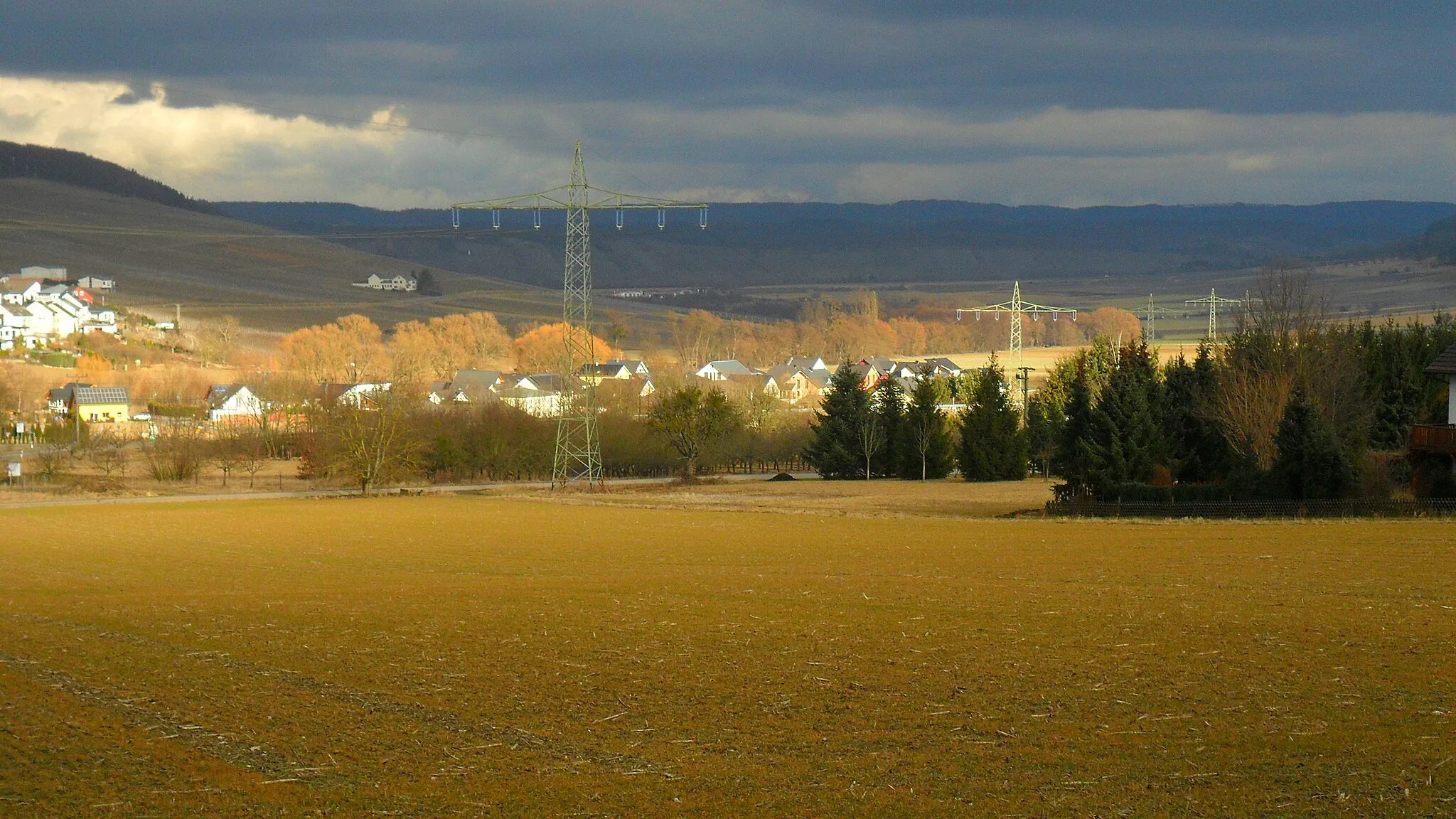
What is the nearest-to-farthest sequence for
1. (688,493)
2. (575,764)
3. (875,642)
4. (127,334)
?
(575,764) < (875,642) < (688,493) < (127,334)

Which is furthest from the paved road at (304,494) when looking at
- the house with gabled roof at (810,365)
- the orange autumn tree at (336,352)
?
the house with gabled roof at (810,365)

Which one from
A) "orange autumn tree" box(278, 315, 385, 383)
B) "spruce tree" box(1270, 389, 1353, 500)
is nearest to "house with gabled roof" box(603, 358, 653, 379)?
"orange autumn tree" box(278, 315, 385, 383)

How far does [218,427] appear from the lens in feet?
334

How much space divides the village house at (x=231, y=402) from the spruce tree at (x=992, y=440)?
6647 centimetres

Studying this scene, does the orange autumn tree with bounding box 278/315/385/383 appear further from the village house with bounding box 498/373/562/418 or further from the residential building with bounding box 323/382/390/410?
the residential building with bounding box 323/382/390/410

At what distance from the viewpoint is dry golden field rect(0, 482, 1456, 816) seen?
11.9 m

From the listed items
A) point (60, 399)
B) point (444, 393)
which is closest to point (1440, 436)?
point (444, 393)

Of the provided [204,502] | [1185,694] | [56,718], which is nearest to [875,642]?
[1185,694]

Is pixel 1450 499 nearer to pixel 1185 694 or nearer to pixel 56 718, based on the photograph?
pixel 1185 694

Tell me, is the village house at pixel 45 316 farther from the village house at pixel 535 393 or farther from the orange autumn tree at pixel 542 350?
the village house at pixel 535 393

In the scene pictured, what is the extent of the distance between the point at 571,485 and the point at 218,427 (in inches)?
1571

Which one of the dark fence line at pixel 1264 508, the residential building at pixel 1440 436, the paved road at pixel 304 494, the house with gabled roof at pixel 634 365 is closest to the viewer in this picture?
the dark fence line at pixel 1264 508

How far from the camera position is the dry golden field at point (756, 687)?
11.9 meters

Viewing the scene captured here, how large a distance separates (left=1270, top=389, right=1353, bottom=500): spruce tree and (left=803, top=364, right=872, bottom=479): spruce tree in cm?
4335
